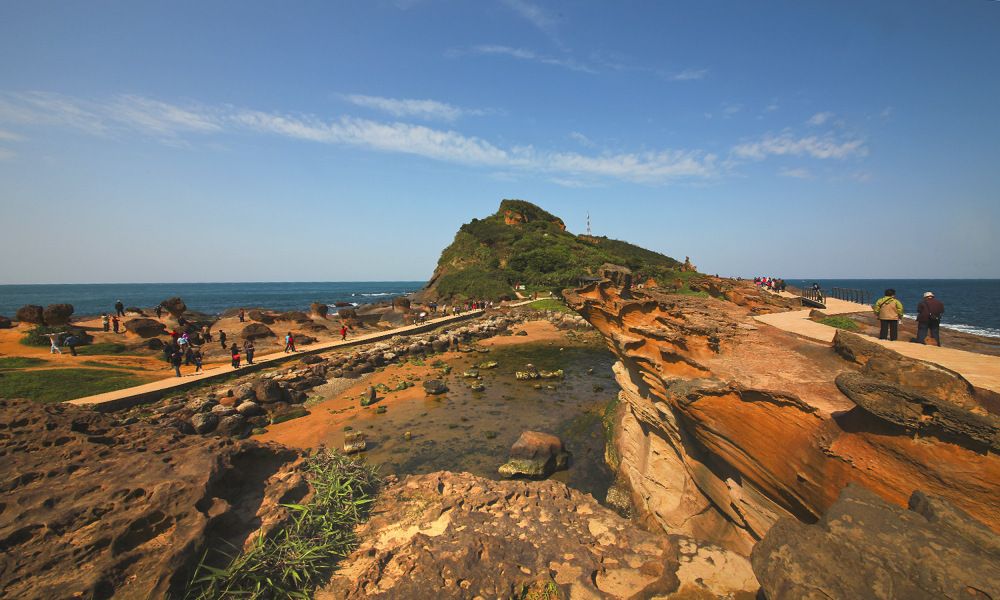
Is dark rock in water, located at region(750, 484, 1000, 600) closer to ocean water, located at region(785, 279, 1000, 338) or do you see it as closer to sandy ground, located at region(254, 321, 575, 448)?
sandy ground, located at region(254, 321, 575, 448)

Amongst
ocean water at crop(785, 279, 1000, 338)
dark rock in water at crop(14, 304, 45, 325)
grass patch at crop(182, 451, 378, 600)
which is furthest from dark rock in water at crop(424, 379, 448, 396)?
ocean water at crop(785, 279, 1000, 338)

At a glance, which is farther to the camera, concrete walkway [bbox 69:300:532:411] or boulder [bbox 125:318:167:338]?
boulder [bbox 125:318:167:338]

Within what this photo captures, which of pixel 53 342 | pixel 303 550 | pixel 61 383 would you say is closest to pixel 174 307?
pixel 53 342

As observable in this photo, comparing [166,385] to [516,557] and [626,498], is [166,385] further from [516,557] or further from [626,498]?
[626,498]

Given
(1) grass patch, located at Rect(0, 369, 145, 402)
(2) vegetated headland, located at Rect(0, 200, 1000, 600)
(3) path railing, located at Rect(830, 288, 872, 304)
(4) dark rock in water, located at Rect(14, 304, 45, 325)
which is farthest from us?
(3) path railing, located at Rect(830, 288, 872, 304)

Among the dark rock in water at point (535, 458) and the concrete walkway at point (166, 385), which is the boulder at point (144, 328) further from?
the dark rock in water at point (535, 458)

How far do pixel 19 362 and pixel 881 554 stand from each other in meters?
25.6

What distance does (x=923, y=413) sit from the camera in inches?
111

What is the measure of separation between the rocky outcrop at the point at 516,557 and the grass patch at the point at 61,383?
1463 cm

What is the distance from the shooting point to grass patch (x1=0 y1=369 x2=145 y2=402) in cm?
1205

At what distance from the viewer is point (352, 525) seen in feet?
15.3

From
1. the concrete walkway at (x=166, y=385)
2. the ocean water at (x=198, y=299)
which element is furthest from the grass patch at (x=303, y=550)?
the ocean water at (x=198, y=299)

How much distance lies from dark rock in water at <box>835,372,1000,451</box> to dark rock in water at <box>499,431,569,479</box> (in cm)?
690

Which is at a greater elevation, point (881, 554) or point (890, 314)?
point (890, 314)
